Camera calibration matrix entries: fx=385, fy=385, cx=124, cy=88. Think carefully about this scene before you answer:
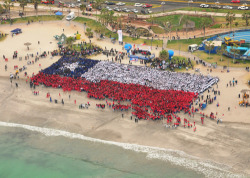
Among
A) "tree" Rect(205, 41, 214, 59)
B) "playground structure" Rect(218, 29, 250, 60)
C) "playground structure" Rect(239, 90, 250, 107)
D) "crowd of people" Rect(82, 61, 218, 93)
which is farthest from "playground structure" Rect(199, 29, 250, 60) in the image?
"playground structure" Rect(239, 90, 250, 107)

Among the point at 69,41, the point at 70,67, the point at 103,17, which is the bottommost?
the point at 70,67

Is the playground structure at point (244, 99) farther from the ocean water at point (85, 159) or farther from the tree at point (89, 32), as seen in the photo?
the tree at point (89, 32)

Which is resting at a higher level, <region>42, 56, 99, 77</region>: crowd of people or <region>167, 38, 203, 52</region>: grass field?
<region>167, 38, 203, 52</region>: grass field

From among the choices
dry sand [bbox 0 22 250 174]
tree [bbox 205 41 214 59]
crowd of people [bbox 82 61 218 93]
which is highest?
tree [bbox 205 41 214 59]

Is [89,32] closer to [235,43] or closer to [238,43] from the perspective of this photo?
[235,43]

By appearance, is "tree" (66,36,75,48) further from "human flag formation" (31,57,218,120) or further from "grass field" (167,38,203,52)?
"grass field" (167,38,203,52)

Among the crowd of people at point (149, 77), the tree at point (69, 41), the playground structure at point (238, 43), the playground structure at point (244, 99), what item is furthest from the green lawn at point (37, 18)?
the playground structure at point (244, 99)

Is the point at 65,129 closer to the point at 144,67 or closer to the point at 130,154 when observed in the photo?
the point at 130,154

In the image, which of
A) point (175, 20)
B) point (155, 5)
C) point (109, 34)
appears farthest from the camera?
point (155, 5)

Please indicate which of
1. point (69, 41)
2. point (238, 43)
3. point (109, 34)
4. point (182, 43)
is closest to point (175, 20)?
point (182, 43)
